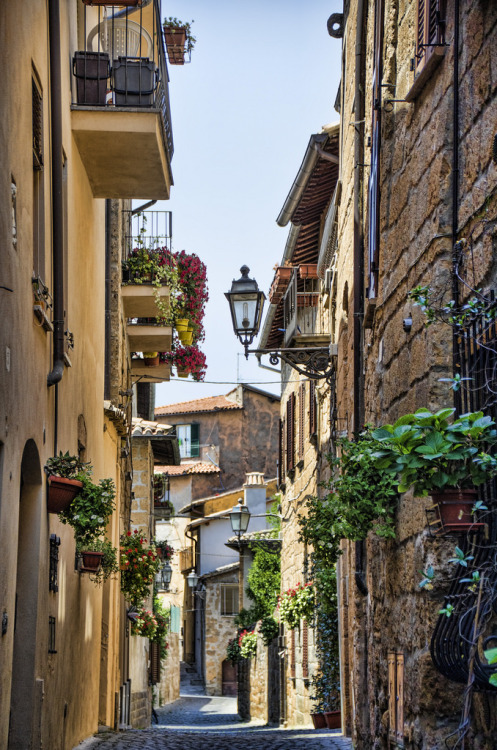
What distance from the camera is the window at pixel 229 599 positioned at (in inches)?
1656

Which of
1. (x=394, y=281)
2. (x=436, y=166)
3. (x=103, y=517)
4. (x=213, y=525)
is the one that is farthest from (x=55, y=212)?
(x=213, y=525)

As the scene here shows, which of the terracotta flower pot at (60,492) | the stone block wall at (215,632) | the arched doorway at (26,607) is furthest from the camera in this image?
the stone block wall at (215,632)

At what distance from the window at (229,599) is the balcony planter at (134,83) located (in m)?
33.8

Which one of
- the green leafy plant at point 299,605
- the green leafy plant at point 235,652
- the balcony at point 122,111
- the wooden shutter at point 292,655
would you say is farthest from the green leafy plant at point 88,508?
the green leafy plant at point 235,652

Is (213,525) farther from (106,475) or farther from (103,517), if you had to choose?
(103,517)

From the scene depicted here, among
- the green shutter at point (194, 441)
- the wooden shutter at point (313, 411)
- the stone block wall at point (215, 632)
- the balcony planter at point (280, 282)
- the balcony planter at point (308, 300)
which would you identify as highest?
the green shutter at point (194, 441)

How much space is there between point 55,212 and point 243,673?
877 inches

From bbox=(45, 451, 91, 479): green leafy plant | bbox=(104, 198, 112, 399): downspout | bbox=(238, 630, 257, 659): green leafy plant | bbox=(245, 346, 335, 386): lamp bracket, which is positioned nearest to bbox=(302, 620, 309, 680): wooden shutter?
bbox=(245, 346, 335, 386): lamp bracket

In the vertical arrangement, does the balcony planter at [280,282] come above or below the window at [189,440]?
below

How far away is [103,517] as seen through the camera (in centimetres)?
877

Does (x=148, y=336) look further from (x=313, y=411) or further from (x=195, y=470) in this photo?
(x=195, y=470)

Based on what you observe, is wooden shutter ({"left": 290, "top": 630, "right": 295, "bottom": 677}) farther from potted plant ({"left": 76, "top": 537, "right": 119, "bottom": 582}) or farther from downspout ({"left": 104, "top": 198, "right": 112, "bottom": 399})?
potted plant ({"left": 76, "top": 537, "right": 119, "bottom": 582})

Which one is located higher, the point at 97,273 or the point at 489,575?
the point at 97,273

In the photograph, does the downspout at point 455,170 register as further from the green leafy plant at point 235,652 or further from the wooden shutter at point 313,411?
the green leafy plant at point 235,652
